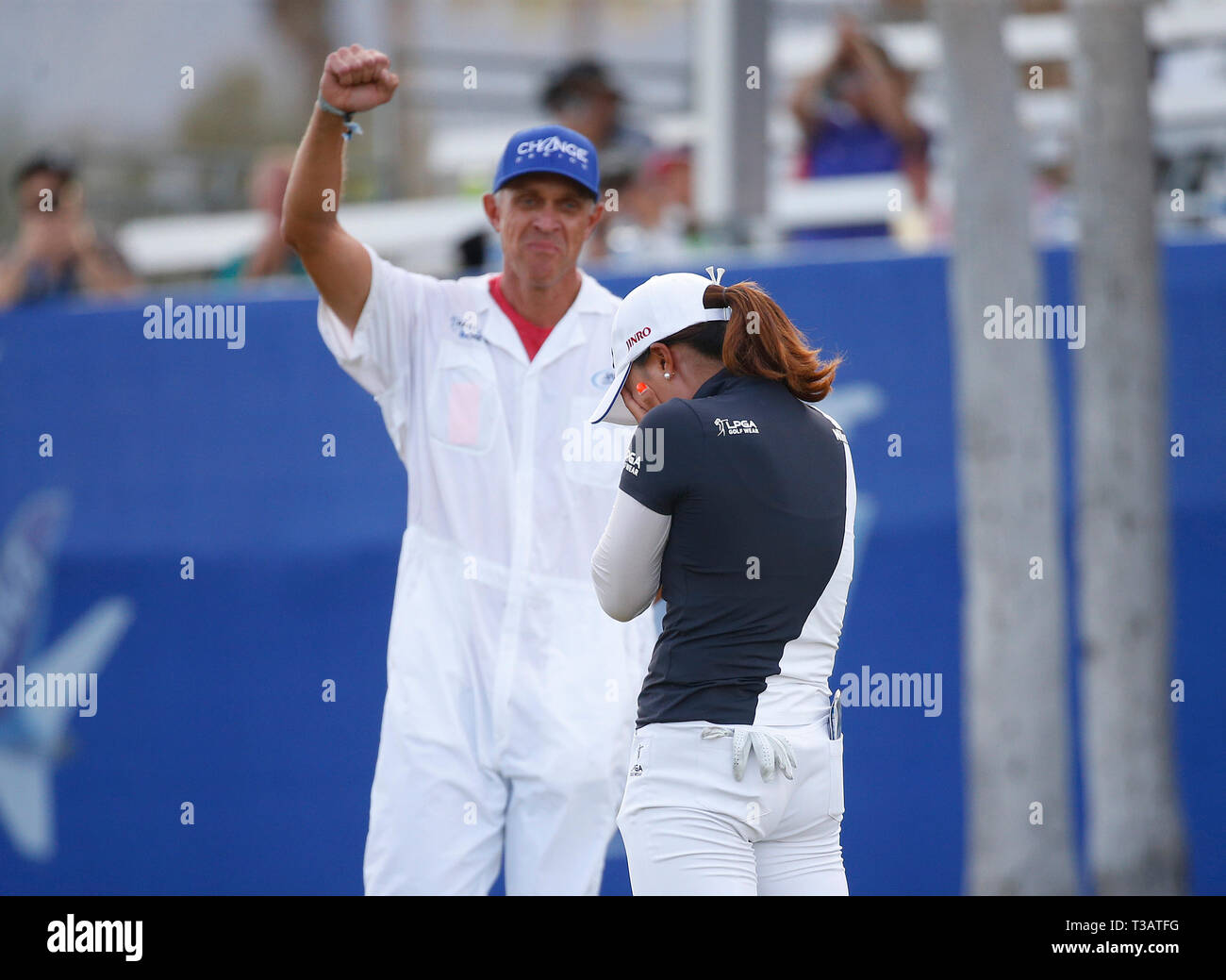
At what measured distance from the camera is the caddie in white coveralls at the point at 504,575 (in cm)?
388

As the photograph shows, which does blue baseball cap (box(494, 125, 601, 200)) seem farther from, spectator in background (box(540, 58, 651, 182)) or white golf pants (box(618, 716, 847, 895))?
spectator in background (box(540, 58, 651, 182))

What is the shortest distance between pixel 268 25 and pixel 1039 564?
63.8ft

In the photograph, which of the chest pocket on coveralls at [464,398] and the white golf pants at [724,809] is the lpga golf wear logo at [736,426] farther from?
the chest pocket on coveralls at [464,398]

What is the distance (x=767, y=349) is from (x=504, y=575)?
1.17 metres

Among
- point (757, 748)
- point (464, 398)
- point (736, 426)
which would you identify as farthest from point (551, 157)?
point (757, 748)

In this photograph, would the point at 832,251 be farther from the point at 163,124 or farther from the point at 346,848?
the point at 163,124

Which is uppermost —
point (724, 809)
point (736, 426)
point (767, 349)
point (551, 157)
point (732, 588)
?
point (551, 157)

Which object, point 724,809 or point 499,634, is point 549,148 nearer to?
point 499,634

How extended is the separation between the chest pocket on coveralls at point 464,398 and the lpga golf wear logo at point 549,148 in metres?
0.49

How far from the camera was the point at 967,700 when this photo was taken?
5969mm

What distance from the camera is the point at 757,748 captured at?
292cm

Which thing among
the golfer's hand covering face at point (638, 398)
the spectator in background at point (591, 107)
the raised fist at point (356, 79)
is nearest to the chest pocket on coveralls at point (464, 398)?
the raised fist at point (356, 79)

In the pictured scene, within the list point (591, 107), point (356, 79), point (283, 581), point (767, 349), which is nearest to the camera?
point (767, 349)
